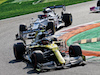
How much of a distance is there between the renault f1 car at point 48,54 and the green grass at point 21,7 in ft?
49.2

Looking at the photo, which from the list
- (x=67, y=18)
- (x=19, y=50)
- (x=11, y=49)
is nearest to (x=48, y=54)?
(x=19, y=50)

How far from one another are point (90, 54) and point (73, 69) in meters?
1.99

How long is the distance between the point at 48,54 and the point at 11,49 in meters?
4.18

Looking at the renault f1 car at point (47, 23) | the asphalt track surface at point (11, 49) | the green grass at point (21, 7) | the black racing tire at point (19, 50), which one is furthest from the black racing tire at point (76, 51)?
the green grass at point (21, 7)

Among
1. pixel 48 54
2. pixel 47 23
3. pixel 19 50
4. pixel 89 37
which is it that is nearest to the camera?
pixel 48 54

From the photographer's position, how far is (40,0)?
3447 cm

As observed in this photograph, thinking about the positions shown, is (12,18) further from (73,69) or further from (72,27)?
(73,69)

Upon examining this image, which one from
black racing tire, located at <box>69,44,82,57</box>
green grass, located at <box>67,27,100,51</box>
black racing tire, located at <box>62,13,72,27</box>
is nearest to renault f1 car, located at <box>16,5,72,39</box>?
black racing tire, located at <box>62,13,72,27</box>

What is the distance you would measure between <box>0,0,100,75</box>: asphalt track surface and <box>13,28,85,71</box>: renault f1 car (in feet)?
0.95

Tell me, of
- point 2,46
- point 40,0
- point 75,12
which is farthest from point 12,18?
point 2,46

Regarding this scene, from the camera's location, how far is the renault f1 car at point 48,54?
11.2m

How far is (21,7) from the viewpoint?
104 feet

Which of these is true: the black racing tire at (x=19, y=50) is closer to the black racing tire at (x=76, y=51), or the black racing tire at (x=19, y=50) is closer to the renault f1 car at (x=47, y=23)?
the black racing tire at (x=76, y=51)

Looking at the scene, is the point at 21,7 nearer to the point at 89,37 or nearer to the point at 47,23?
the point at 47,23
